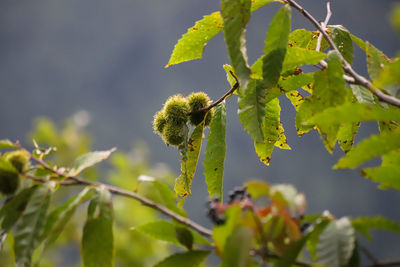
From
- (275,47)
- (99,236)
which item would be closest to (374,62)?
Answer: (275,47)

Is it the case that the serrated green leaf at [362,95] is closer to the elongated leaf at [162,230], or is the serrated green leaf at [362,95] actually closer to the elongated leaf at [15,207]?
the elongated leaf at [162,230]

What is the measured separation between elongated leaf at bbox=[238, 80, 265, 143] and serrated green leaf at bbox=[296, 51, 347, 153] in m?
0.11

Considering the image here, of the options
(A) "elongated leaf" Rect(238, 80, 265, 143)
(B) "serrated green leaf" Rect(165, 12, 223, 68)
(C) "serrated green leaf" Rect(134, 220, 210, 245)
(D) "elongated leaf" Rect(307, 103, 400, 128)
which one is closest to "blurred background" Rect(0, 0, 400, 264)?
(B) "serrated green leaf" Rect(165, 12, 223, 68)

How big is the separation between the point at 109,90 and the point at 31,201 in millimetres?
93238

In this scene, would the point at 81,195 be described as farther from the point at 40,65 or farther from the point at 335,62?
the point at 40,65

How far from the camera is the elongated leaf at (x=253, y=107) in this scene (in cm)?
102

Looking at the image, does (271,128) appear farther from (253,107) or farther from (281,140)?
(253,107)

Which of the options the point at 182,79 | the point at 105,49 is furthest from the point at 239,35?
the point at 105,49

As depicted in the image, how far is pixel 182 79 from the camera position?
267 feet

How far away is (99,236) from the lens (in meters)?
0.88

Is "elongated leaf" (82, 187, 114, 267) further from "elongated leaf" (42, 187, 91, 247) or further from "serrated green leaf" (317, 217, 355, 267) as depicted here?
"serrated green leaf" (317, 217, 355, 267)

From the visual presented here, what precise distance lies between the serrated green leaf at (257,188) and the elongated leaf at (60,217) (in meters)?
0.39

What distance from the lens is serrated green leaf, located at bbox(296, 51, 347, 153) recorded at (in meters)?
0.98

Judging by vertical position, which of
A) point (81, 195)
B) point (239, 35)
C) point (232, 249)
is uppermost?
point (239, 35)
